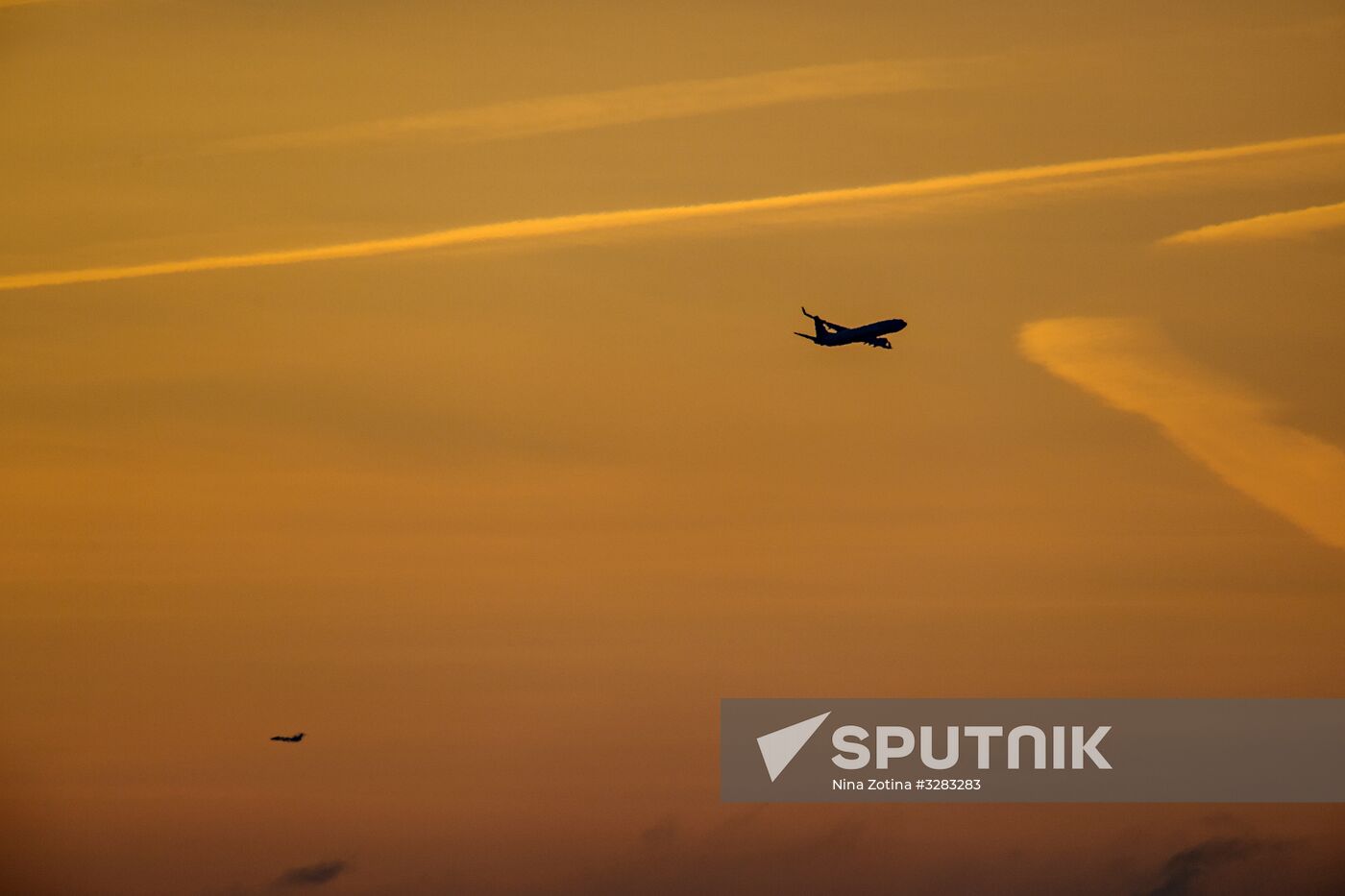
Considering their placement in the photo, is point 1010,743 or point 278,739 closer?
point 1010,743

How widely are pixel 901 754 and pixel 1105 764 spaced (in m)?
17.7

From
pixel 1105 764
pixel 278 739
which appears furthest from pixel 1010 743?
pixel 278 739

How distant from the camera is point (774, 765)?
15362cm

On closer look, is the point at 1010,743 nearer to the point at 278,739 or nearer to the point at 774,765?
the point at 774,765

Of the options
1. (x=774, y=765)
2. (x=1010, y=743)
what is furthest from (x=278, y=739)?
(x=1010, y=743)

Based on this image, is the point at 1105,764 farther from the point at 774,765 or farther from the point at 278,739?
the point at 278,739

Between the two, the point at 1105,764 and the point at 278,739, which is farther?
the point at 278,739

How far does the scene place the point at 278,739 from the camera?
620 ft

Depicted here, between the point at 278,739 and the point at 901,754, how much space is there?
66747mm

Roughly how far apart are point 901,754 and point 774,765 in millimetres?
9997

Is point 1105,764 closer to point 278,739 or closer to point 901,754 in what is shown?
point 901,754

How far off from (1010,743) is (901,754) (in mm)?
9236

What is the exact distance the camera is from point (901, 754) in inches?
5910

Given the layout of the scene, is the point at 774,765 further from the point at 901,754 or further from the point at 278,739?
the point at 278,739
